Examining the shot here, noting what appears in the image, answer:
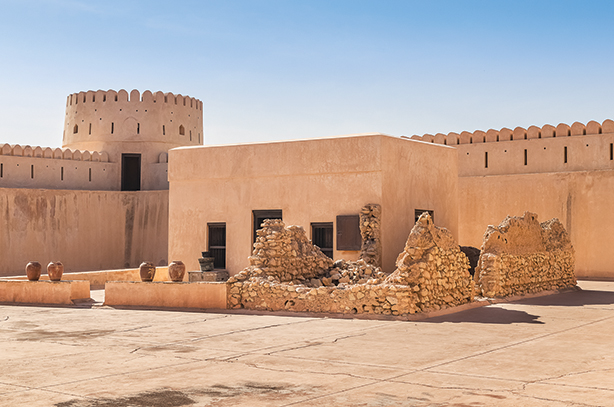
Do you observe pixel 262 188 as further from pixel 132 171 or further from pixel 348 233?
pixel 132 171

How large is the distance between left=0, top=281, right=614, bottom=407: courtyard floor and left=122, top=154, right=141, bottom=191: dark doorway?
1710cm

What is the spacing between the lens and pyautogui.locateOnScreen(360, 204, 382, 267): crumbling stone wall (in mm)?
15047

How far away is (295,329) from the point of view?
10.6 meters

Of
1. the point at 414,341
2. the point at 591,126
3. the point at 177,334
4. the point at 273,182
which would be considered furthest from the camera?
the point at 591,126

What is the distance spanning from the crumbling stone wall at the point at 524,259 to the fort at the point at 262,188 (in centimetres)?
63

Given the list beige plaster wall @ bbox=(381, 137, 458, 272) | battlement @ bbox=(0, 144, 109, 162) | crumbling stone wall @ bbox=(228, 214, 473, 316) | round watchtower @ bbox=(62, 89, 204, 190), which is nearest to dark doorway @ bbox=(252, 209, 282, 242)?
crumbling stone wall @ bbox=(228, 214, 473, 316)

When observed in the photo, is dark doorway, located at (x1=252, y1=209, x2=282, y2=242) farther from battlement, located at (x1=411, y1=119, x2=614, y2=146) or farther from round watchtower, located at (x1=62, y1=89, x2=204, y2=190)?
round watchtower, located at (x1=62, y1=89, x2=204, y2=190)

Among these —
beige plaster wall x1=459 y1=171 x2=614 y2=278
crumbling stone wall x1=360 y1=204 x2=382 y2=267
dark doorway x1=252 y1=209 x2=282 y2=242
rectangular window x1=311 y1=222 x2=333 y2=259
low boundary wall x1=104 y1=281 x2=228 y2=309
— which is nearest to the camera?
low boundary wall x1=104 y1=281 x2=228 y2=309

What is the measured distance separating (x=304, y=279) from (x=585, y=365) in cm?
714

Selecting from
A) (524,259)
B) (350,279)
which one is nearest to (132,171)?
(350,279)

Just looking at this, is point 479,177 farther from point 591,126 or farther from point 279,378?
point 279,378

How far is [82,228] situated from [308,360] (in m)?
19.9

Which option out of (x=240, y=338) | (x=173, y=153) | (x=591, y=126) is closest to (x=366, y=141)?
(x=173, y=153)

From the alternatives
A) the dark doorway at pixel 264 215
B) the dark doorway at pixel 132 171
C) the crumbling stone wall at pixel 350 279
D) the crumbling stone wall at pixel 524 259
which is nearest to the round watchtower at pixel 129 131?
the dark doorway at pixel 132 171
